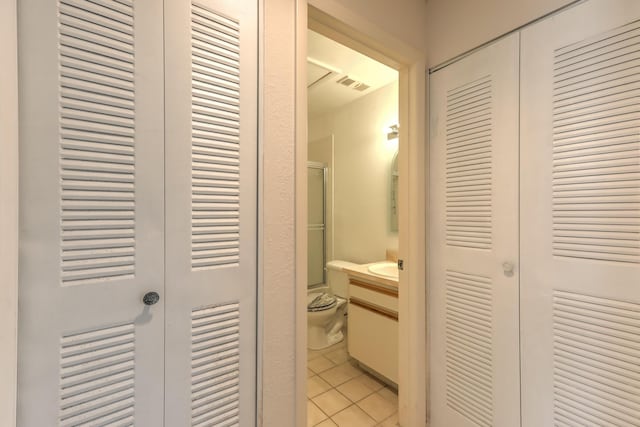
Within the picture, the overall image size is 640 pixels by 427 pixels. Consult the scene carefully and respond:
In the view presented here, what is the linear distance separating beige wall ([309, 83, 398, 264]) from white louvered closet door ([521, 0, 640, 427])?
134 centimetres

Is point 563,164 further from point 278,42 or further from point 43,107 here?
point 43,107

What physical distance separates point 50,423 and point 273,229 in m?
0.75

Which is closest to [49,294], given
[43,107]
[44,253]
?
[44,253]

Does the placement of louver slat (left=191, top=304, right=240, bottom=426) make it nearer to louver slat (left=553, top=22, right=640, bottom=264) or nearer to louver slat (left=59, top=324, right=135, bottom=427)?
louver slat (left=59, top=324, right=135, bottom=427)

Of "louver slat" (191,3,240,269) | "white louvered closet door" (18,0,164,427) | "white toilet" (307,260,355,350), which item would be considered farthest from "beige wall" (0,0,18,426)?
"white toilet" (307,260,355,350)

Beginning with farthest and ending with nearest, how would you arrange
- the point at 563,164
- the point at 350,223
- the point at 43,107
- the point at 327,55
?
1. the point at 350,223
2. the point at 327,55
3. the point at 563,164
4. the point at 43,107

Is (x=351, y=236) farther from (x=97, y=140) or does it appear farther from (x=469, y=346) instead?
→ (x=97, y=140)

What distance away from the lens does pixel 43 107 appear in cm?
64

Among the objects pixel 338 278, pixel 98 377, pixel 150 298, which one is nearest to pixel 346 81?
pixel 338 278

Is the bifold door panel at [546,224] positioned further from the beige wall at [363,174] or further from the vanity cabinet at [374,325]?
the beige wall at [363,174]

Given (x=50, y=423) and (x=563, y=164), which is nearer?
(x=50, y=423)

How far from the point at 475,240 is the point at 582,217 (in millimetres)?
393

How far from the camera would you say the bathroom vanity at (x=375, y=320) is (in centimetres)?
177

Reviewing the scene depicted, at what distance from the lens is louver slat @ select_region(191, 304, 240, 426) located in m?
0.85
